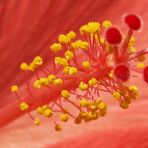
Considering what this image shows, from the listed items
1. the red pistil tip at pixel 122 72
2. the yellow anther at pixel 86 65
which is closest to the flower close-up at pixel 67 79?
the yellow anther at pixel 86 65

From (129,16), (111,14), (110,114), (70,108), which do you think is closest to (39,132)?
(70,108)

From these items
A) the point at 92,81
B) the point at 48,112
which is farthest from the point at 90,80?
the point at 48,112

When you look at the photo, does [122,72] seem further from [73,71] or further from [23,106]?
[23,106]

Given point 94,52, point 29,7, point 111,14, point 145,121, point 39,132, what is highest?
point 29,7

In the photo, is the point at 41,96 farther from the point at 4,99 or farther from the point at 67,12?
the point at 67,12

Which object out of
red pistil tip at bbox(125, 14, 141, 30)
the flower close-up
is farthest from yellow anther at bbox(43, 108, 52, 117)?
red pistil tip at bbox(125, 14, 141, 30)

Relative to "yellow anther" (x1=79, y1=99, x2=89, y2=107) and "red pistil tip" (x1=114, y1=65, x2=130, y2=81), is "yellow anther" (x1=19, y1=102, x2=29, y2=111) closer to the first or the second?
"yellow anther" (x1=79, y1=99, x2=89, y2=107)
